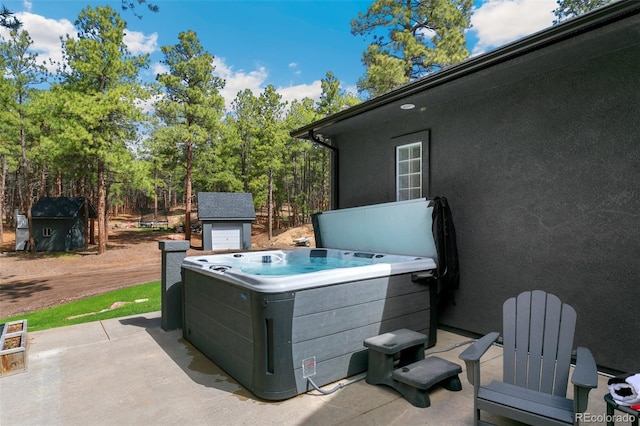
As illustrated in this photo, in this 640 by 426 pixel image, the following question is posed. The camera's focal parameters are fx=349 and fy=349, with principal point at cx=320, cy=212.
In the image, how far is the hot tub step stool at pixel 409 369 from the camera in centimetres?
265

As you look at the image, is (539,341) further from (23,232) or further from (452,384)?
(23,232)

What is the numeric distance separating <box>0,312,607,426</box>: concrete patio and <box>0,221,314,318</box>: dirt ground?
608 cm

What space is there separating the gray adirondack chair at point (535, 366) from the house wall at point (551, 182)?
1357 mm

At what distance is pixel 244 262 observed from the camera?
4996 mm

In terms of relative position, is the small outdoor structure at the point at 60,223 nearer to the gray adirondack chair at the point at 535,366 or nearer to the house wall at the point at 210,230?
the house wall at the point at 210,230

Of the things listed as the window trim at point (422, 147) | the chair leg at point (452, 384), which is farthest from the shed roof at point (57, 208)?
the chair leg at point (452, 384)

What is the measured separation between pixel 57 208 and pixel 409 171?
2009 centimetres

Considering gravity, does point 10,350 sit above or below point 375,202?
below

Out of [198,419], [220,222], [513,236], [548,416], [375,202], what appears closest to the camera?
[548,416]

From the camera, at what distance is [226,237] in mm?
18516

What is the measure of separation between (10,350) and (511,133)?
5.60m

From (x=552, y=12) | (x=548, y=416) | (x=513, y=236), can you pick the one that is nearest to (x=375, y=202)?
(x=513, y=236)

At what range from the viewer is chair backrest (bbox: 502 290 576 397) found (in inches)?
90.0

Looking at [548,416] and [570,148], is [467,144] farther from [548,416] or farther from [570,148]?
[548,416]
